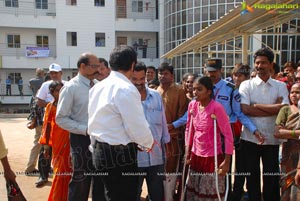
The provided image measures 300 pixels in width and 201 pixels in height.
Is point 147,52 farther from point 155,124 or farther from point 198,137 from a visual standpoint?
point 198,137

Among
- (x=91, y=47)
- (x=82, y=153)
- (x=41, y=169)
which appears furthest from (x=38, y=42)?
(x=82, y=153)

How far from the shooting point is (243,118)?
363cm

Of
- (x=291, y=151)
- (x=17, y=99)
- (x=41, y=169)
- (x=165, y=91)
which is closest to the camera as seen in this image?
(x=291, y=151)

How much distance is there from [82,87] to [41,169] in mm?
2366

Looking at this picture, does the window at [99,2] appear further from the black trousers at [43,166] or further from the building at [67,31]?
the black trousers at [43,166]

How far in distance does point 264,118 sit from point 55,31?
2690 centimetres

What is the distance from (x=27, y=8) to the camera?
90.3 ft

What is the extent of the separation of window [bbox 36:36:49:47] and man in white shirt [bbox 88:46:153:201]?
27.2 m

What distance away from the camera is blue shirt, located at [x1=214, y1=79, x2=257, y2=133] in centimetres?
370

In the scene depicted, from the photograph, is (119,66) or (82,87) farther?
(82,87)

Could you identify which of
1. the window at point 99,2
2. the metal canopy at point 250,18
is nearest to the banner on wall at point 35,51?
the window at point 99,2

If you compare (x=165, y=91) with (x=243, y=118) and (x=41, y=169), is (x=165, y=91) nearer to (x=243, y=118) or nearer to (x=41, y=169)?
(x=243, y=118)

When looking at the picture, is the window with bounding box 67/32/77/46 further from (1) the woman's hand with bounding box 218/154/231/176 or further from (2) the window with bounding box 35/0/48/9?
(1) the woman's hand with bounding box 218/154/231/176

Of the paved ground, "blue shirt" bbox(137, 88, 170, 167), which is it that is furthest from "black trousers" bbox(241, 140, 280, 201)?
the paved ground
